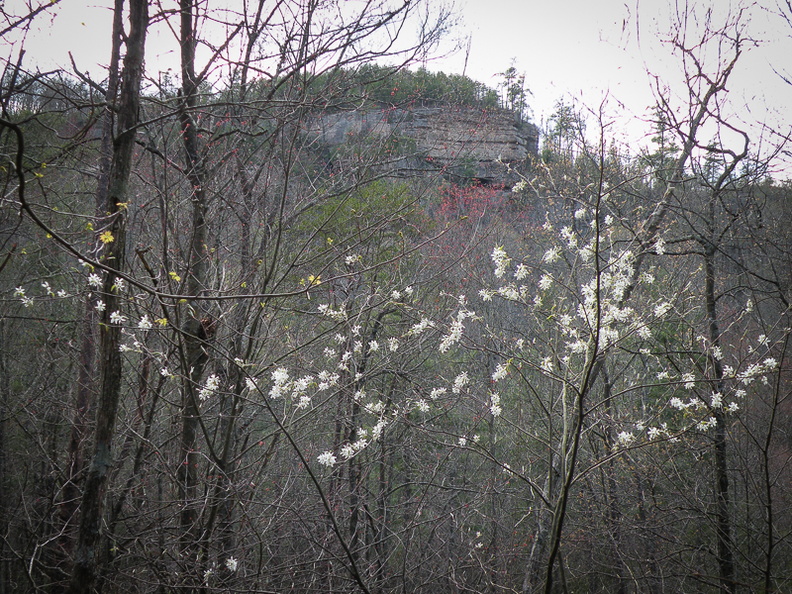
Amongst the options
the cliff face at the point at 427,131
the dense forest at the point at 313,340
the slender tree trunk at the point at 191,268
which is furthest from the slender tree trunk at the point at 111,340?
the cliff face at the point at 427,131

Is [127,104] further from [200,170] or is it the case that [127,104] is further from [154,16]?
[200,170]

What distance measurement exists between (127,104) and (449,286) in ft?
24.1

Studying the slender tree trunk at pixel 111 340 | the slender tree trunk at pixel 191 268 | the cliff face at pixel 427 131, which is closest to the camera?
the slender tree trunk at pixel 111 340

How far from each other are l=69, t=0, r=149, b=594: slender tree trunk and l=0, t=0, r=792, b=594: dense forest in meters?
0.01

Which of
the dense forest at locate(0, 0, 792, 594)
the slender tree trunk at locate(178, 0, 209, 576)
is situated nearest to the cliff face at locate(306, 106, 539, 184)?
the dense forest at locate(0, 0, 792, 594)

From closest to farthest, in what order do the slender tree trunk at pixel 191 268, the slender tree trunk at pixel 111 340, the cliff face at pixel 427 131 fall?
the slender tree trunk at pixel 111 340
the slender tree trunk at pixel 191 268
the cliff face at pixel 427 131

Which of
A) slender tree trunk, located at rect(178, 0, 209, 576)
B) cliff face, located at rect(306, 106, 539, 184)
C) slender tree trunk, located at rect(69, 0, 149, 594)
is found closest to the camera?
slender tree trunk, located at rect(69, 0, 149, 594)

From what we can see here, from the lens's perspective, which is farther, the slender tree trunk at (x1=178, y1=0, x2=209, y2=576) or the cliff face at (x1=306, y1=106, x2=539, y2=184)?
the cliff face at (x1=306, y1=106, x2=539, y2=184)

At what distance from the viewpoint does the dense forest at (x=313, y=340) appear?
351 cm

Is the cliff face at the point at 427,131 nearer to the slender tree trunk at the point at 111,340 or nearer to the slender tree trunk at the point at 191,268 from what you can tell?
the slender tree trunk at the point at 191,268

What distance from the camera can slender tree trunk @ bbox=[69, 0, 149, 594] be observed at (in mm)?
3098

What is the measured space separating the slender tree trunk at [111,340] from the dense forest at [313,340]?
1cm

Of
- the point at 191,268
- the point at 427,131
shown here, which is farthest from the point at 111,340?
the point at 427,131

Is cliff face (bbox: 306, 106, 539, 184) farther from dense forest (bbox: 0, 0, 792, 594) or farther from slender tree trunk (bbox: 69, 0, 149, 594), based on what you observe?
slender tree trunk (bbox: 69, 0, 149, 594)
